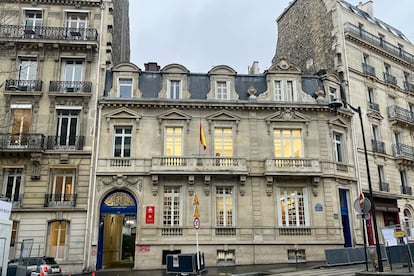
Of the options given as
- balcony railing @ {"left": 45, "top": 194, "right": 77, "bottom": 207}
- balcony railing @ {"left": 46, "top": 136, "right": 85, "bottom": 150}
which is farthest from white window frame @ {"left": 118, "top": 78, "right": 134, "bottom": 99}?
balcony railing @ {"left": 45, "top": 194, "right": 77, "bottom": 207}

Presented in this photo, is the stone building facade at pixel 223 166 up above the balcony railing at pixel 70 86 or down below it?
below

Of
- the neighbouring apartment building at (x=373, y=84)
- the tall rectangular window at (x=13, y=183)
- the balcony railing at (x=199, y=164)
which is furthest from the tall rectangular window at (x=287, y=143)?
the tall rectangular window at (x=13, y=183)

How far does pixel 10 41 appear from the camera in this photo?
2256cm

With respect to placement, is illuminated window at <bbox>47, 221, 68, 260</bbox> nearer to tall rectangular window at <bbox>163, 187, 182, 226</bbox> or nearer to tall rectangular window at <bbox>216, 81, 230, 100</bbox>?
tall rectangular window at <bbox>163, 187, 182, 226</bbox>

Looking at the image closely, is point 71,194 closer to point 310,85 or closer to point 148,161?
point 148,161

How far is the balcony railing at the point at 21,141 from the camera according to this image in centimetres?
2095

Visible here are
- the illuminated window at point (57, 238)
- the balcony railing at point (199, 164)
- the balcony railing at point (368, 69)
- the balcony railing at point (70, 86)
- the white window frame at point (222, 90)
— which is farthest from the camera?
the balcony railing at point (368, 69)

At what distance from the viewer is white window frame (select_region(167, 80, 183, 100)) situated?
77.4 ft

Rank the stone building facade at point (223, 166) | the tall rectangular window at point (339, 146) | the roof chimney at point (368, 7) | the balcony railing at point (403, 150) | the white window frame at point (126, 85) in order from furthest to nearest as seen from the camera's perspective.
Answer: the roof chimney at point (368, 7) < the balcony railing at point (403, 150) < the tall rectangular window at point (339, 146) < the white window frame at point (126, 85) < the stone building facade at point (223, 166)

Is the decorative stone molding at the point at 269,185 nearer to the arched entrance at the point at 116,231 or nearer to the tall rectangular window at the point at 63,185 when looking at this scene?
the arched entrance at the point at 116,231

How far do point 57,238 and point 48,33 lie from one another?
41.5ft

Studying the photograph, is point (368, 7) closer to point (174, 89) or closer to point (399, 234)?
point (174, 89)

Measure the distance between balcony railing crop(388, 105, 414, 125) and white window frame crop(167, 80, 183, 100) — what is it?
16.4 m

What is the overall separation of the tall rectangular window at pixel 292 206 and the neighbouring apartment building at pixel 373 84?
15.4 ft
